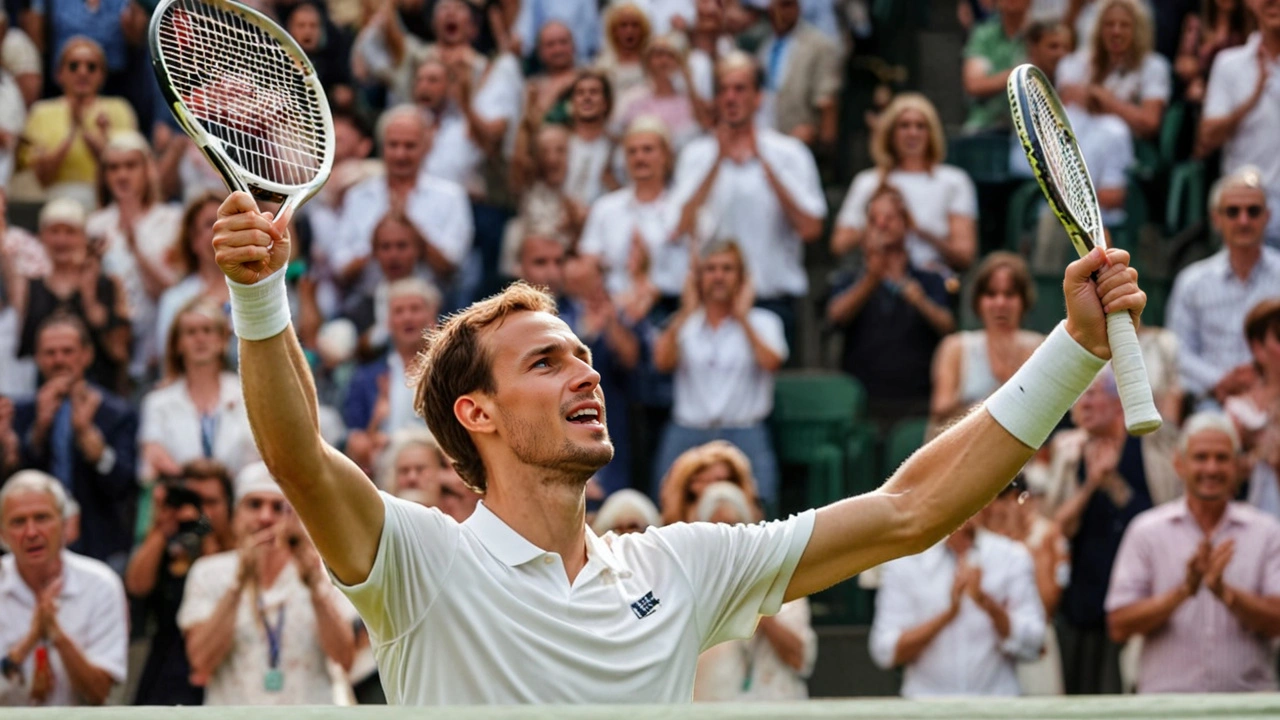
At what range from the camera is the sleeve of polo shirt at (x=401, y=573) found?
156 inches

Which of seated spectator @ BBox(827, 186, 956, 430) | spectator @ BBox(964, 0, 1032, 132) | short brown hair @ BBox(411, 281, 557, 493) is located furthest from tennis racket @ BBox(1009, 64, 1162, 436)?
spectator @ BBox(964, 0, 1032, 132)

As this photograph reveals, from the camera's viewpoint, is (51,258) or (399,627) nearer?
(399,627)

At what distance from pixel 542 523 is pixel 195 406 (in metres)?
5.03

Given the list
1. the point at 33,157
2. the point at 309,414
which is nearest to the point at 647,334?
the point at 33,157

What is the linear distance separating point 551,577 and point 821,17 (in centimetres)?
817

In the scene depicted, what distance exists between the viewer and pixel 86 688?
7781 millimetres

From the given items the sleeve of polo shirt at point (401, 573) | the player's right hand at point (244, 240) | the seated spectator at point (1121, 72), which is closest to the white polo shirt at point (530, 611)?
the sleeve of polo shirt at point (401, 573)

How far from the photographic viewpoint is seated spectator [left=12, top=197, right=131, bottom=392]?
378 inches

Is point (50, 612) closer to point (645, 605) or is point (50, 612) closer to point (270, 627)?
point (270, 627)

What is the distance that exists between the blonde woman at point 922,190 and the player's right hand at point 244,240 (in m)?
6.38

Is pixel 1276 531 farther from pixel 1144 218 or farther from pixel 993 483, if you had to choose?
pixel 993 483

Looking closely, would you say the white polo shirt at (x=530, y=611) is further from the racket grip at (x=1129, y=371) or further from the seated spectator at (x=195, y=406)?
the seated spectator at (x=195, y=406)

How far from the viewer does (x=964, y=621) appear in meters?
7.90

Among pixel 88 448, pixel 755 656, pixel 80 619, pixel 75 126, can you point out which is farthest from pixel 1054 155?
pixel 75 126
